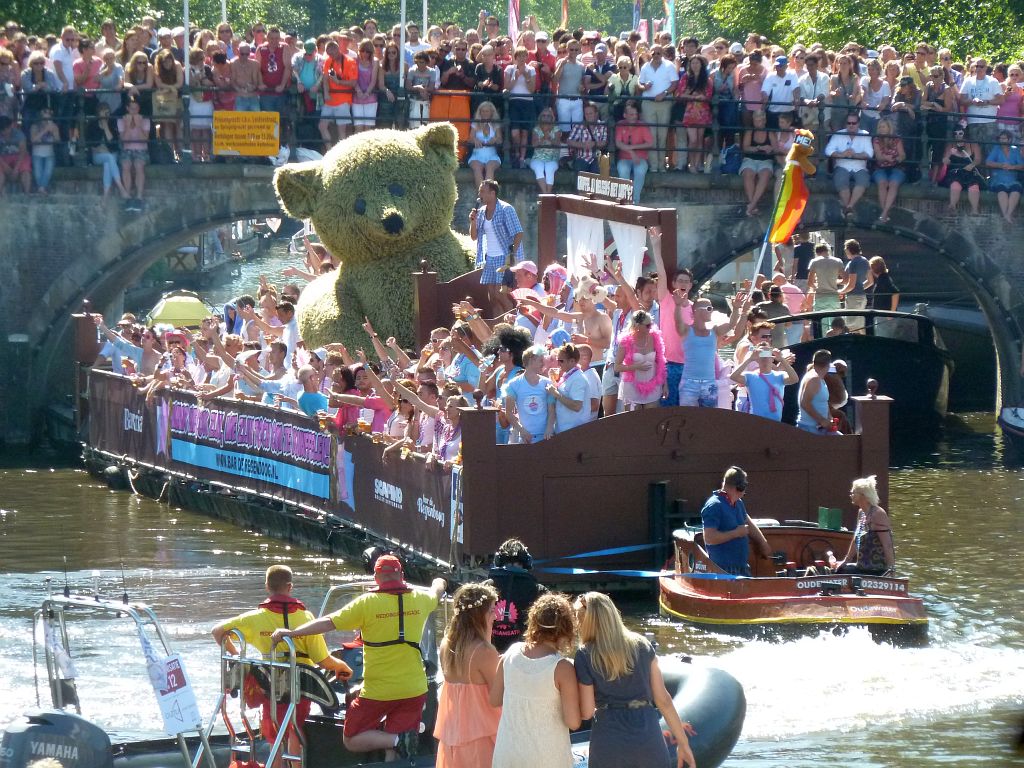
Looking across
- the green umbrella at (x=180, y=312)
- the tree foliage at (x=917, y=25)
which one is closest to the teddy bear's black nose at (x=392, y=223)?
the green umbrella at (x=180, y=312)

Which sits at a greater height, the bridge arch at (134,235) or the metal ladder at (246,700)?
the bridge arch at (134,235)

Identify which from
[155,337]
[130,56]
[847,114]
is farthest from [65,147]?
[847,114]

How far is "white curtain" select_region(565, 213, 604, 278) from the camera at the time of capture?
1802 cm

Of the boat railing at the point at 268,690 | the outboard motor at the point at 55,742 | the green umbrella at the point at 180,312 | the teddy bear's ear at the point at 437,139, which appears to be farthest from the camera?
the green umbrella at the point at 180,312

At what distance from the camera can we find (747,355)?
15758 mm

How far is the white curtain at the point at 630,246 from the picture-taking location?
54.0ft

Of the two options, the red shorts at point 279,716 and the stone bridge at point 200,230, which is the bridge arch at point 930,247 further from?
the red shorts at point 279,716

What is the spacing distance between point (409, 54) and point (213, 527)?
8.11m

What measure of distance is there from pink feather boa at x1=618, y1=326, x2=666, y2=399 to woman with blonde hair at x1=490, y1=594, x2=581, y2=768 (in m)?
6.81

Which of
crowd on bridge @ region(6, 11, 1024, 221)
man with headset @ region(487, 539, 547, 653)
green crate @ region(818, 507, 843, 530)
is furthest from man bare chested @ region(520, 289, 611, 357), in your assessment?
crowd on bridge @ region(6, 11, 1024, 221)

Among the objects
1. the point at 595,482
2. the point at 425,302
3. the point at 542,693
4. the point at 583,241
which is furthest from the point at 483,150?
the point at 542,693

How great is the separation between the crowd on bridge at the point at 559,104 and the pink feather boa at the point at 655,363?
29.6ft

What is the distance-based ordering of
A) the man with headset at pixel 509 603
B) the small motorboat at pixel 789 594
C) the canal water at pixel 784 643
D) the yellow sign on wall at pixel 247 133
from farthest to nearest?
1. the yellow sign on wall at pixel 247 133
2. the small motorboat at pixel 789 594
3. the canal water at pixel 784 643
4. the man with headset at pixel 509 603

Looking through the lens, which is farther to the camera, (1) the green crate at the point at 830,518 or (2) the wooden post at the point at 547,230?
(2) the wooden post at the point at 547,230
